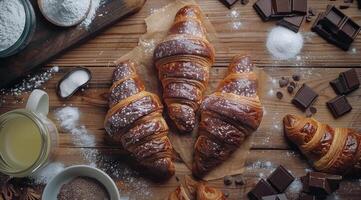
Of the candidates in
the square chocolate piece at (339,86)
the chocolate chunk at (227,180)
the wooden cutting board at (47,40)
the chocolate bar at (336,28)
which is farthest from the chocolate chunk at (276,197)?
the wooden cutting board at (47,40)

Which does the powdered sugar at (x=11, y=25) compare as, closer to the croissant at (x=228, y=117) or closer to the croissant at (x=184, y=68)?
the croissant at (x=184, y=68)

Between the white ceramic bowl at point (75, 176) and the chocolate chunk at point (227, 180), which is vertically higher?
the white ceramic bowl at point (75, 176)

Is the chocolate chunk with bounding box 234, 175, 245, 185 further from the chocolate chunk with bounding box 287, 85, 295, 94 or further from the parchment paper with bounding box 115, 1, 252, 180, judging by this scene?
the chocolate chunk with bounding box 287, 85, 295, 94

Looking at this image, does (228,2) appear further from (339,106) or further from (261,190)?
(261,190)

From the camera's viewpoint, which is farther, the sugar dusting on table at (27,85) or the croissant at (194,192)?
the sugar dusting on table at (27,85)

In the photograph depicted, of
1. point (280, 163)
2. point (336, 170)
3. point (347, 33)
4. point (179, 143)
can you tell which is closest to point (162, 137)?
point (179, 143)

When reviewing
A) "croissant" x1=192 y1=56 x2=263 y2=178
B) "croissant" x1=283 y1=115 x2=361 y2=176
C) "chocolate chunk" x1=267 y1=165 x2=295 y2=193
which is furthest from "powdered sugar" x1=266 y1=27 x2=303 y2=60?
"chocolate chunk" x1=267 y1=165 x2=295 y2=193

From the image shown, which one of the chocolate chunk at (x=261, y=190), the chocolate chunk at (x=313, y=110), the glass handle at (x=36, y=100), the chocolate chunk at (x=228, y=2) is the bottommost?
the chocolate chunk at (x=261, y=190)
